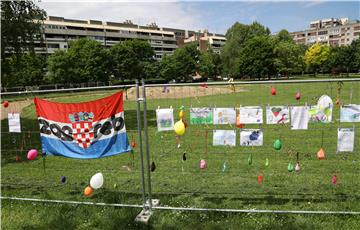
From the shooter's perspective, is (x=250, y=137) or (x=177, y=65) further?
(x=177, y=65)

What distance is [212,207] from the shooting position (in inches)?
227

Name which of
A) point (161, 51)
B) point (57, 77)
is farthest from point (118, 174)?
point (161, 51)

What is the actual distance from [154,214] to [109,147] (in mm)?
1391

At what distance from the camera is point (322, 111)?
217 inches

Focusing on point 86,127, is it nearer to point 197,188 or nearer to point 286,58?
point 197,188

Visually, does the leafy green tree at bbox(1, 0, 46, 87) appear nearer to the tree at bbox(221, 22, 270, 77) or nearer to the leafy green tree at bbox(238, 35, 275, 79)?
the leafy green tree at bbox(238, 35, 275, 79)

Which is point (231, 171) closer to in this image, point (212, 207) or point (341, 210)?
point (212, 207)

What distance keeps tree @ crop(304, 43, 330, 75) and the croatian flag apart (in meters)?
91.2

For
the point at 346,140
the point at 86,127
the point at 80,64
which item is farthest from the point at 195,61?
the point at 346,140

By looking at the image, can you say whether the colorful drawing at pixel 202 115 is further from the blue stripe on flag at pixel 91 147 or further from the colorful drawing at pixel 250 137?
the blue stripe on flag at pixel 91 147

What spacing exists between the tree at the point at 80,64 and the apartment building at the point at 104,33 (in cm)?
1530

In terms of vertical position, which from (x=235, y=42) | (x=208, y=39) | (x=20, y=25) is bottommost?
(x=20, y=25)

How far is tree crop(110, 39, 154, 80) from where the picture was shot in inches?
3071

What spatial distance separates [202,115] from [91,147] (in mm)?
2084
